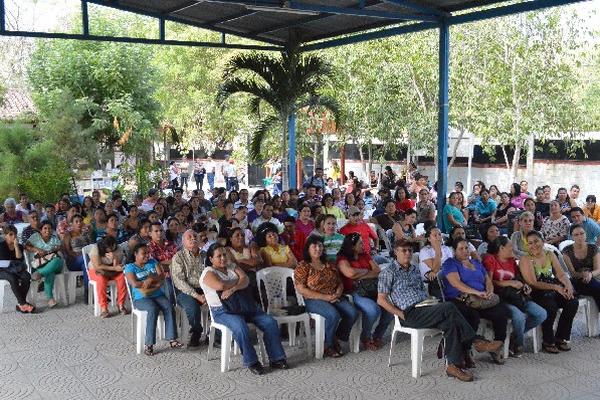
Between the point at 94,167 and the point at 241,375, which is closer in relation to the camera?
the point at 241,375

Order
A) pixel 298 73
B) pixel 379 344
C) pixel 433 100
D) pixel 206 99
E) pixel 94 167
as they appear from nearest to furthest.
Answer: pixel 379 344, pixel 298 73, pixel 433 100, pixel 94 167, pixel 206 99

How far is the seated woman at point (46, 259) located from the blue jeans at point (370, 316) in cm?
367

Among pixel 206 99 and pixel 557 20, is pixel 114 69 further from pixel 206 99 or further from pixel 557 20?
pixel 557 20

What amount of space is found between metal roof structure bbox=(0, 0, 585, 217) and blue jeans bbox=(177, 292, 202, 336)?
4.65 metres

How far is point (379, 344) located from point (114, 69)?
14632 mm

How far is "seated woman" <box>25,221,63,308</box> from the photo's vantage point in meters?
7.77

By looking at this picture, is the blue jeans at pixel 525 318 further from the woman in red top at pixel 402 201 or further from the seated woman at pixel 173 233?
the woman in red top at pixel 402 201

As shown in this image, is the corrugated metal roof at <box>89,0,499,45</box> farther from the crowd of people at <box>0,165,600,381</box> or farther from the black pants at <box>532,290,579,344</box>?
the black pants at <box>532,290,579,344</box>

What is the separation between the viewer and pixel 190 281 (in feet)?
20.3

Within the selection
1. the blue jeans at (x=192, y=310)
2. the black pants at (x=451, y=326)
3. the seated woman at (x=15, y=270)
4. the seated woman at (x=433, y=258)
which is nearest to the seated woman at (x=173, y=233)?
the seated woman at (x=15, y=270)

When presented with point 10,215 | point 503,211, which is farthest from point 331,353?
point 10,215

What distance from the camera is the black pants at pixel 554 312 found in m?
6.12

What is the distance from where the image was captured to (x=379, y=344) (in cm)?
627

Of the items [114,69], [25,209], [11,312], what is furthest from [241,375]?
[114,69]
